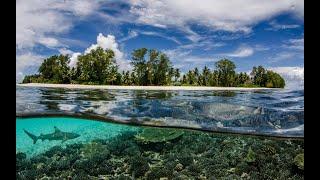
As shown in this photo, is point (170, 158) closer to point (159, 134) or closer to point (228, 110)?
point (159, 134)

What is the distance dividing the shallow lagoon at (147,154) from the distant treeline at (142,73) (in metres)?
A: 1.57

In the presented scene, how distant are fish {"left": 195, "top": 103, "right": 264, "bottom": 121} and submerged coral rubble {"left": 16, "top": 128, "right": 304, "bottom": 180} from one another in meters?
0.78

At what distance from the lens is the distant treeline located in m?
6.66

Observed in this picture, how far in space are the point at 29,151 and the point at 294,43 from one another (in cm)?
539

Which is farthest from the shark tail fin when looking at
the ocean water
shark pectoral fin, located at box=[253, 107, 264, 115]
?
shark pectoral fin, located at box=[253, 107, 264, 115]

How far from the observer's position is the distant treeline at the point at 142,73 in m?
6.66

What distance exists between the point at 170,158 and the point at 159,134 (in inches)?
26.4

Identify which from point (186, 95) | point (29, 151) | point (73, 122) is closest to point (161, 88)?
point (186, 95)

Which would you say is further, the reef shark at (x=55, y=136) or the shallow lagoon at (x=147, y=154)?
the reef shark at (x=55, y=136)

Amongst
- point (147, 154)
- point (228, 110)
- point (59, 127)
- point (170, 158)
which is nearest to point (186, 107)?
point (228, 110)

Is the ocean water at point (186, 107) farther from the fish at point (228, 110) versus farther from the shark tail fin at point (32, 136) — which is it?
the shark tail fin at point (32, 136)

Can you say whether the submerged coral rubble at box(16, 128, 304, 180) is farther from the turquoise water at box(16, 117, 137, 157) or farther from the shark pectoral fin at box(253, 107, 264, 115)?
the shark pectoral fin at box(253, 107, 264, 115)

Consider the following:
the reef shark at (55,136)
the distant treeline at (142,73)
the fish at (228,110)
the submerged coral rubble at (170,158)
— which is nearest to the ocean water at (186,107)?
the fish at (228,110)

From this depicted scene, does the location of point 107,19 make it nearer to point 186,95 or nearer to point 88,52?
point 88,52
